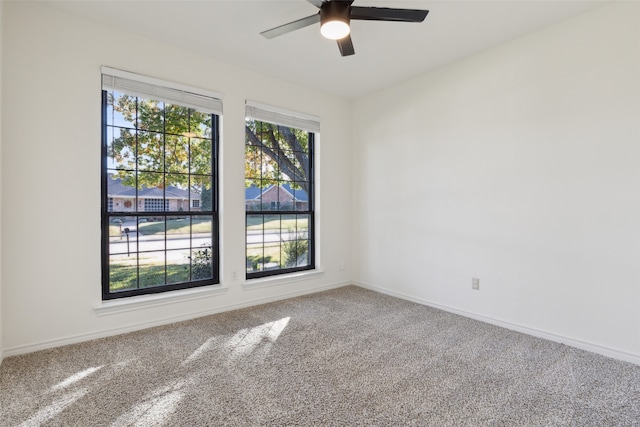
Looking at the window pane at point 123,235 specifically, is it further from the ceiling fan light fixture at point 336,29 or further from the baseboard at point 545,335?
the baseboard at point 545,335

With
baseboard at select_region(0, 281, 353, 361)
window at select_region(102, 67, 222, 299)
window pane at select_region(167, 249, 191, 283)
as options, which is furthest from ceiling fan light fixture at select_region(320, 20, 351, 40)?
baseboard at select_region(0, 281, 353, 361)

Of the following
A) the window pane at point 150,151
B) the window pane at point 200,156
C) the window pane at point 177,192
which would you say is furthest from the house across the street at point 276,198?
the window pane at point 150,151

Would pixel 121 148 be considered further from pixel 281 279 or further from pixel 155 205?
pixel 281 279

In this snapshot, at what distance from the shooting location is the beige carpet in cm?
175

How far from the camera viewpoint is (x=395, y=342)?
8.85ft

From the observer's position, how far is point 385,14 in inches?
83.6

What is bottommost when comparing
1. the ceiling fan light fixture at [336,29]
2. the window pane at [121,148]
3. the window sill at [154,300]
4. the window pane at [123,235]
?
the window sill at [154,300]

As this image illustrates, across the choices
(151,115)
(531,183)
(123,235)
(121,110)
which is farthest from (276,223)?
(531,183)

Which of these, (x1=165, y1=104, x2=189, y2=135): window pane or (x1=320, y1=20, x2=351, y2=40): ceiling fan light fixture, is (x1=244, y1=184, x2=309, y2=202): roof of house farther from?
(x1=320, y1=20, x2=351, y2=40): ceiling fan light fixture

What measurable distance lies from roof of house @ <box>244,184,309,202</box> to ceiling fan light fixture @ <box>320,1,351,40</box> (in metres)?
2.02

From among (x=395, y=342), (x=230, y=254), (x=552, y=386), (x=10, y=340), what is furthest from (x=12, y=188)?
(x=552, y=386)

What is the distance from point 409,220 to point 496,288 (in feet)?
3.94

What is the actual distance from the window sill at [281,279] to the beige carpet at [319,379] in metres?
0.68

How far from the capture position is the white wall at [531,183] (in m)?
2.41
